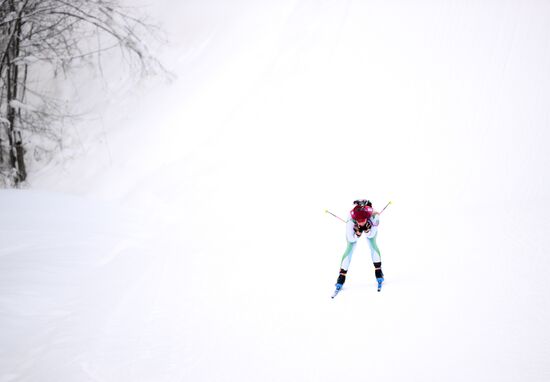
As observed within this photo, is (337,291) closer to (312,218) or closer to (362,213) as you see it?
(362,213)

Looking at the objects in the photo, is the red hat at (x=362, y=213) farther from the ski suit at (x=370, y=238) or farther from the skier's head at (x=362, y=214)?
the ski suit at (x=370, y=238)

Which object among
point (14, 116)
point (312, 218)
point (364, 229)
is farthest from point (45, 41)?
point (364, 229)

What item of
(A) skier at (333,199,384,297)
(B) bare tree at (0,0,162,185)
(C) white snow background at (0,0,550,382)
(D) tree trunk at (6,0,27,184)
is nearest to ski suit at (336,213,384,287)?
(A) skier at (333,199,384,297)

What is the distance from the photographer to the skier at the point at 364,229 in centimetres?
495

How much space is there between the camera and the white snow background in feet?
13.7

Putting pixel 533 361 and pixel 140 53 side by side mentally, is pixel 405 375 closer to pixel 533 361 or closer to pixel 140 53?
pixel 533 361

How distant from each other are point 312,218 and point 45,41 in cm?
718

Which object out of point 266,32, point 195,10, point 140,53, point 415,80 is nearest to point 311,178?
point 415,80

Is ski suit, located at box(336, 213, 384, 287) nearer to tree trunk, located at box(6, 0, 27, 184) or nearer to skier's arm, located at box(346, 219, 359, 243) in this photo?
Answer: skier's arm, located at box(346, 219, 359, 243)

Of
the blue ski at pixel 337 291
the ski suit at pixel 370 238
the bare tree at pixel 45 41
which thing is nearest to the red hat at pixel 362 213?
the ski suit at pixel 370 238

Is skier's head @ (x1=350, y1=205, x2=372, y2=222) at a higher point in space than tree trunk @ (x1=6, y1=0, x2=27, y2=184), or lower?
lower

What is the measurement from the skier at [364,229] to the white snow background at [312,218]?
1.13ft

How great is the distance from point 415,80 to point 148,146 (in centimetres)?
1160

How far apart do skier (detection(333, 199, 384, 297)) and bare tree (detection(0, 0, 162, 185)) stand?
15.1 ft
